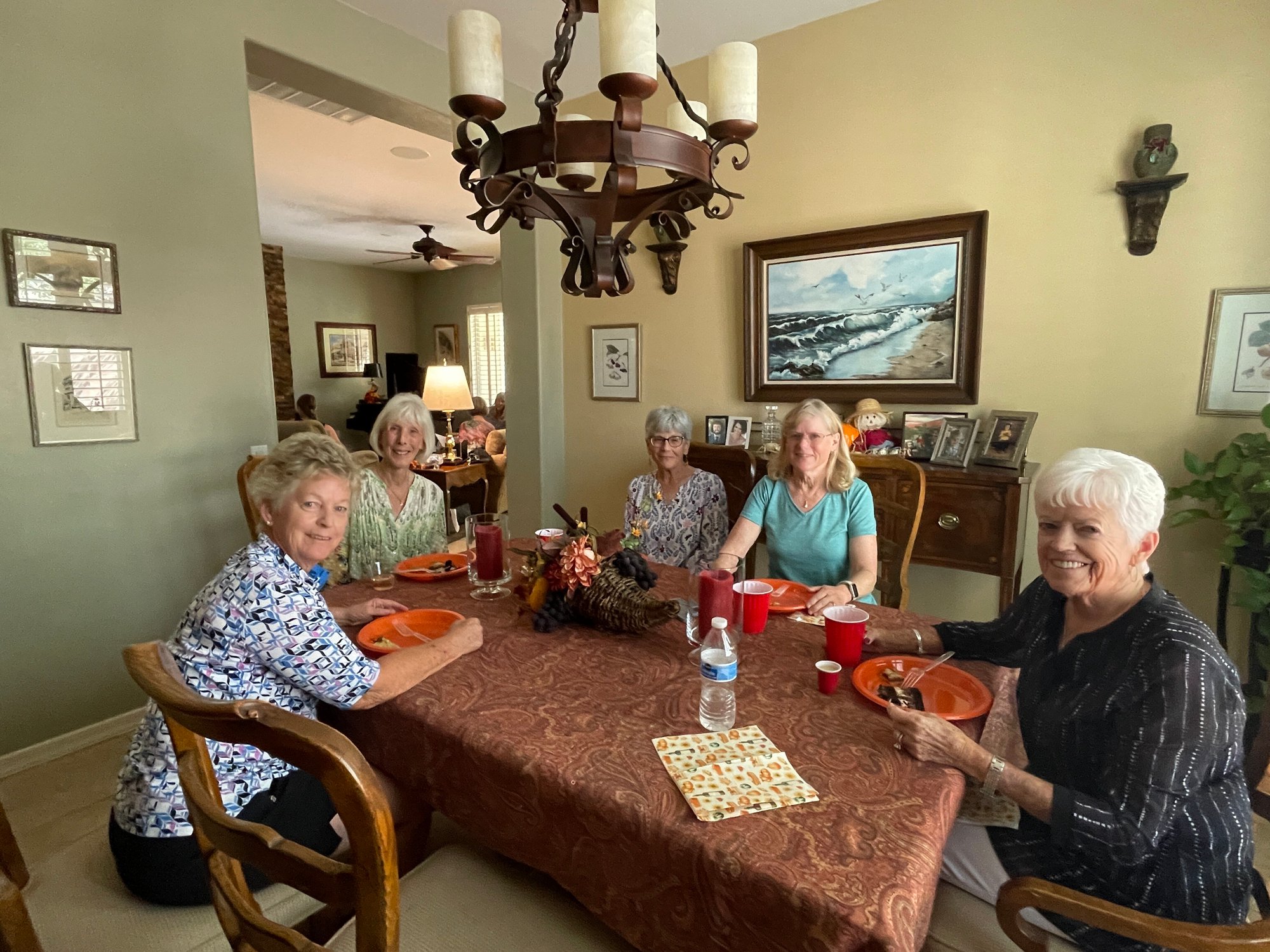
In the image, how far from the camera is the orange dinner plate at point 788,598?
158cm

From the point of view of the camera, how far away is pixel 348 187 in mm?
5117

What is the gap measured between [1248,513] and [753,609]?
1.69 meters

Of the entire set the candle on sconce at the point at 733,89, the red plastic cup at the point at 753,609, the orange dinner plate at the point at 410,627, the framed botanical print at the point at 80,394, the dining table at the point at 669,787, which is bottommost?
the dining table at the point at 669,787

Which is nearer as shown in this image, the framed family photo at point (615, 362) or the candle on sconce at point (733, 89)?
the candle on sconce at point (733, 89)

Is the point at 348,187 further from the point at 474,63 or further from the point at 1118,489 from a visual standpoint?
the point at 1118,489

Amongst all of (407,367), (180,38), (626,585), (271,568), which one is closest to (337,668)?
(271,568)

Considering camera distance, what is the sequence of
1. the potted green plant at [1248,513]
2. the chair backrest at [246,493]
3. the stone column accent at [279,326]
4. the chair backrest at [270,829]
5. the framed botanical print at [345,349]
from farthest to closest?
the framed botanical print at [345,349]
the stone column accent at [279,326]
the chair backrest at [246,493]
the potted green plant at [1248,513]
the chair backrest at [270,829]

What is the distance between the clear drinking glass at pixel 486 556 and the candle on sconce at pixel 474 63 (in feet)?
3.17

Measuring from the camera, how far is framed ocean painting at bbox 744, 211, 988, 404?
2.57 meters

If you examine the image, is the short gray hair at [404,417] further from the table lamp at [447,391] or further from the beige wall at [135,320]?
the table lamp at [447,391]

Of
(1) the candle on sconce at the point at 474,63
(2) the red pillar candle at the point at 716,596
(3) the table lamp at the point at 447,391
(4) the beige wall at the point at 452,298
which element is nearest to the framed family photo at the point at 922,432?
(2) the red pillar candle at the point at 716,596

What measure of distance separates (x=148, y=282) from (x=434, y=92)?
1.62 meters

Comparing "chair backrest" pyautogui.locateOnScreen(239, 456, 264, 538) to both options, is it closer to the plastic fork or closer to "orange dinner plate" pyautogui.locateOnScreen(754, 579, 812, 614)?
"orange dinner plate" pyautogui.locateOnScreen(754, 579, 812, 614)

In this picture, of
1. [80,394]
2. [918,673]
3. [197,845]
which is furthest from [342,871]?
[80,394]
